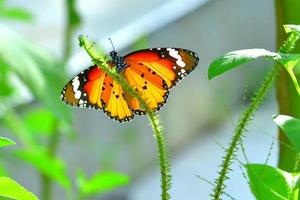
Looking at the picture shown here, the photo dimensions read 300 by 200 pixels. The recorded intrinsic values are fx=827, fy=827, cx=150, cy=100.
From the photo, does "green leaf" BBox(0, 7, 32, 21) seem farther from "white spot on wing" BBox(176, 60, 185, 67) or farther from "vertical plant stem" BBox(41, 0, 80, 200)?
"white spot on wing" BBox(176, 60, 185, 67)

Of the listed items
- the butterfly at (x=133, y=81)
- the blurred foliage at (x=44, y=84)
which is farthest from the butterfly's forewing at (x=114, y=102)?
the blurred foliage at (x=44, y=84)

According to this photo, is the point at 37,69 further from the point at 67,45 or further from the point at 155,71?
the point at 155,71

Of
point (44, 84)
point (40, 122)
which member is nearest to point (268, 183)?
point (44, 84)

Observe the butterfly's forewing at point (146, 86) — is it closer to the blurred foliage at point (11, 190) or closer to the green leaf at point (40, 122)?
the blurred foliage at point (11, 190)

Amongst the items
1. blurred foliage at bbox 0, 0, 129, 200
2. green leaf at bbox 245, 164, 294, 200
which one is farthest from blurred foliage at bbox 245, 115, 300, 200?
blurred foliage at bbox 0, 0, 129, 200

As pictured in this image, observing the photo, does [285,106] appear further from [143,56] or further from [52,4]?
[52,4]

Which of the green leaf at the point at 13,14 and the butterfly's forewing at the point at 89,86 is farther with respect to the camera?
the green leaf at the point at 13,14
